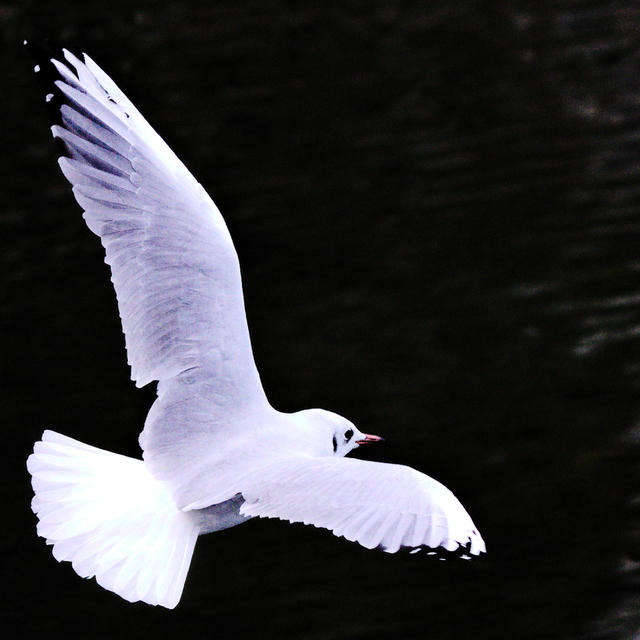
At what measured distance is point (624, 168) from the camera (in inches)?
336

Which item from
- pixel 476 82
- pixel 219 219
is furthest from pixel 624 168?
pixel 219 219

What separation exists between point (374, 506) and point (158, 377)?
116 centimetres

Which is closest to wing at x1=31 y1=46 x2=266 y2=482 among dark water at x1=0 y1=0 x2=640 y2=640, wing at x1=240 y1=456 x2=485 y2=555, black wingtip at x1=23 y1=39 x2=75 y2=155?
Result: black wingtip at x1=23 y1=39 x2=75 y2=155

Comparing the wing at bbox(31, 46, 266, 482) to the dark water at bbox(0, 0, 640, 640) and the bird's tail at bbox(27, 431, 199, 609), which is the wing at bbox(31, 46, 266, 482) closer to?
the bird's tail at bbox(27, 431, 199, 609)

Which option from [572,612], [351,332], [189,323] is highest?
[189,323]

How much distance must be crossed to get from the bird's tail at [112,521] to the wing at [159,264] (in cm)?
16

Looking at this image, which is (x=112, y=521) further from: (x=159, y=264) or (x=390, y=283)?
(x=390, y=283)

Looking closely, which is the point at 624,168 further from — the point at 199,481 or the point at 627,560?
the point at 199,481

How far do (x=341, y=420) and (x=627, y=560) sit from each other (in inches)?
51.6

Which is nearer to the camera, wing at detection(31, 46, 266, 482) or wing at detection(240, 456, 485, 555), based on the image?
wing at detection(240, 456, 485, 555)

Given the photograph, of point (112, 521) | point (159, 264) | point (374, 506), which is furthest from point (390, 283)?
point (374, 506)

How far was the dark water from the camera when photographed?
560 centimetres

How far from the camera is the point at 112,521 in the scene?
4.86 metres

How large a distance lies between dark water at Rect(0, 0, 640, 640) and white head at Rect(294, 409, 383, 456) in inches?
26.2
